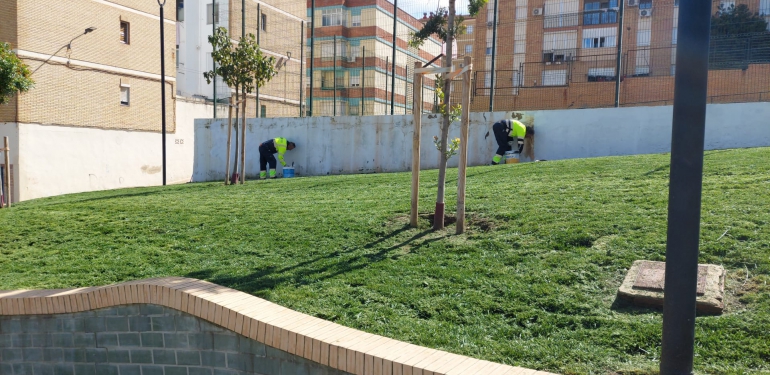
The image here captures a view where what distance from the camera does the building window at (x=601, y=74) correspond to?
17.9 metres

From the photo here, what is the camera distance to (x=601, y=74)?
1883 cm

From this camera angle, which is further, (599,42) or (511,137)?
(599,42)

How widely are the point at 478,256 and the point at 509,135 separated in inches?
423

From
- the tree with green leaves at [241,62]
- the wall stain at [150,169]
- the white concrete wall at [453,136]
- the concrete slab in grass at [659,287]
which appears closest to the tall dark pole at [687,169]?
the concrete slab in grass at [659,287]

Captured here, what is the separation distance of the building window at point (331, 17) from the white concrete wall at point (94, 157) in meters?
13.9

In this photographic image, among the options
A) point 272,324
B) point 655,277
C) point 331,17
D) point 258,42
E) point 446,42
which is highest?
point 331,17

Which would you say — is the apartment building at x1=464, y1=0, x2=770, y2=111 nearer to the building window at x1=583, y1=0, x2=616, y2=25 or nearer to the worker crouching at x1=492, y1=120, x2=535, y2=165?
the building window at x1=583, y1=0, x2=616, y2=25

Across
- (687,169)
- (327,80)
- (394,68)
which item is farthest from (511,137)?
(687,169)

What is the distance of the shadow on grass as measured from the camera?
5941 mm

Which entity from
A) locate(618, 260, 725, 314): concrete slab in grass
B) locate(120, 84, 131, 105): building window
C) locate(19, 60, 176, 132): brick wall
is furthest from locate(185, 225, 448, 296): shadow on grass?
locate(120, 84, 131, 105): building window

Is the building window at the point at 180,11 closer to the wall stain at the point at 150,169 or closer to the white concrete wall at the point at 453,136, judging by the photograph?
the wall stain at the point at 150,169

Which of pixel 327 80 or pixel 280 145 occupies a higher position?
pixel 327 80

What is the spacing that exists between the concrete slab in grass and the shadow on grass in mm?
2348

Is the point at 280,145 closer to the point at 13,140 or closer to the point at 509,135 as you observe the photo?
the point at 509,135
